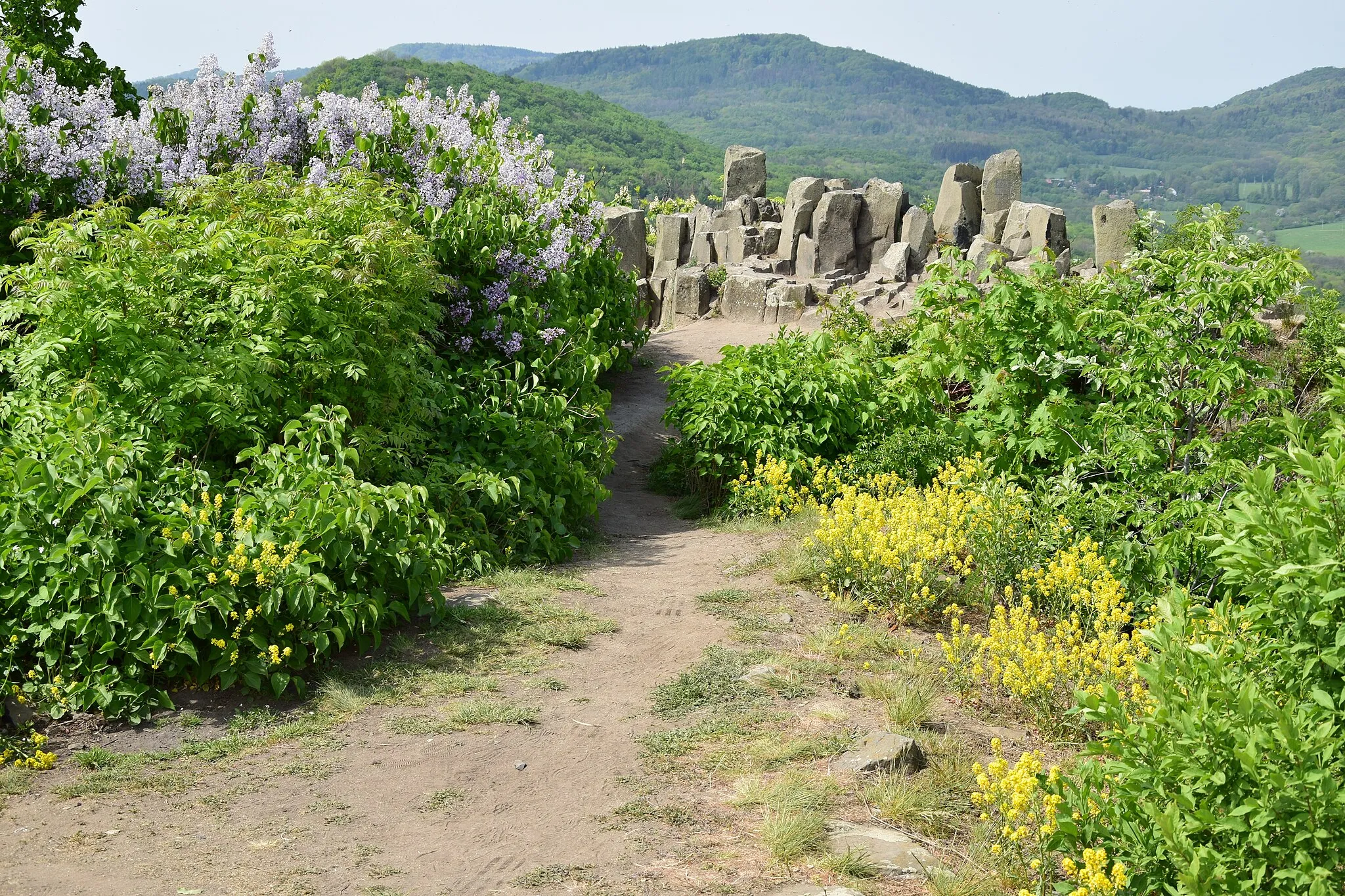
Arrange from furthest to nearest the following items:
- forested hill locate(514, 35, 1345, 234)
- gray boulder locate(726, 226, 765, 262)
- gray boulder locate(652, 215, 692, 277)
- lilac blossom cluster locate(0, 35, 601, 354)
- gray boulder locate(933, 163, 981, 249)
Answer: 1. forested hill locate(514, 35, 1345, 234)
2. gray boulder locate(652, 215, 692, 277)
3. gray boulder locate(726, 226, 765, 262)
4. gray boulder locate(933, 163, 981, 249)
5. lilac blossom cluster locate(0, 35, 601, 354)

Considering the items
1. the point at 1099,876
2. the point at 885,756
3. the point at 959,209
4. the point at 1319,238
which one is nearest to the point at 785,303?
the point at 959,209

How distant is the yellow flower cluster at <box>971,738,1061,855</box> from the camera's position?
3.44 metres

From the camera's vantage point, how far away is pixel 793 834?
371cm

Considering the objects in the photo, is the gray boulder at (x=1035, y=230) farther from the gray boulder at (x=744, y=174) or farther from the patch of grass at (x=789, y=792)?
the patch of grass at (x=789, y=792)

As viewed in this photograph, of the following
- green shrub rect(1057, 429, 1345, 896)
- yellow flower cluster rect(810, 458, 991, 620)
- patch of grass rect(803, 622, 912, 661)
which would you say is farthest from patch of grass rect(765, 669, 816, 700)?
green shrub rect(1057, 429, 1345, 896)

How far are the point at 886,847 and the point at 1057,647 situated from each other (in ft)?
6.58

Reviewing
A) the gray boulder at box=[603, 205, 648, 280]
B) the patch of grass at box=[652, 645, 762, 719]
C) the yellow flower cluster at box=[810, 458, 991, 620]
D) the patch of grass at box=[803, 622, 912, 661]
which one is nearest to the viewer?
the patch of grass at box=[652, 645, 762, 719]

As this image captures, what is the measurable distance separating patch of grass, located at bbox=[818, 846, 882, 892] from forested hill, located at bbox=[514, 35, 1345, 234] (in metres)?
90.2

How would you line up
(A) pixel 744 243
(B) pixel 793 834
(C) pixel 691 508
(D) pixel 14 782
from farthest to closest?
(A) pixel 744 243 → (C) pixel 691 508 → (D) pixel 14 782 → (B) pixel 793 834

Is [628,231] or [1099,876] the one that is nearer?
[1099,876]

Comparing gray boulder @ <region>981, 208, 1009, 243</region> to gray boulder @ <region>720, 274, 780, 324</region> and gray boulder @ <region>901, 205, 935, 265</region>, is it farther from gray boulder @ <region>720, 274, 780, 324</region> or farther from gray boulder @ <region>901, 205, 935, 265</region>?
gray boulder @ <region>720, 274, 780, 324</region>

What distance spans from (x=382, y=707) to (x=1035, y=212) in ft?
56.4

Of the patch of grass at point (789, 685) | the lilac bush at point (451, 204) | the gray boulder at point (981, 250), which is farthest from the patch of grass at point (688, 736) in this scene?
the gray boulder at point (981, 250)

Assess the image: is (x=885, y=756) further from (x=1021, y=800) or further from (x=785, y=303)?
(x=785, y=303)
